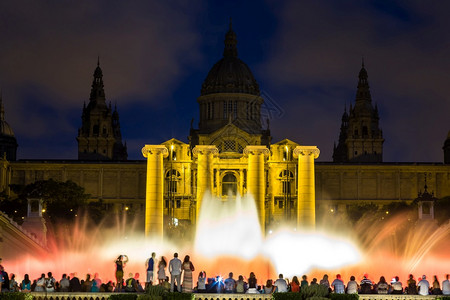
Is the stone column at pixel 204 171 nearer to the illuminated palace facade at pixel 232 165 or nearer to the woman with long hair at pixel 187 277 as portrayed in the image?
the illuminated palace facade at pixel 232 165

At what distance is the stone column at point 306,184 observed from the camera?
7912cm

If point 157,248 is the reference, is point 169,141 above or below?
above

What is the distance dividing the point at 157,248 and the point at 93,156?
98327 mm

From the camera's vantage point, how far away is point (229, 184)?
14150 centimetres

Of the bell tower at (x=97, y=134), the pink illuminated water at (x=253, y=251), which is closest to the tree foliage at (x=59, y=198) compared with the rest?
the pink illuminated water at (x=253, y=251)

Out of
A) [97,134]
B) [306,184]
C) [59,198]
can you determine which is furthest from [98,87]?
[306,184]

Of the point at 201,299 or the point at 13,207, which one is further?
the point at 13,207

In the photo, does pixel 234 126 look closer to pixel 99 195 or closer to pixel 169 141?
pixel 169 141

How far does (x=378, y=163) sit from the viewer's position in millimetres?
159375

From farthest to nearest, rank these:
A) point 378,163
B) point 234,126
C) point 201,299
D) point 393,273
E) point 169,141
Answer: point 378,163 < point 234,126 < point 169,141 < point 393,273 < point 201,299

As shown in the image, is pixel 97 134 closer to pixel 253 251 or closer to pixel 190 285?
pixel 253 251

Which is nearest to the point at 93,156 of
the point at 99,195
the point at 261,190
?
the point at 99,195

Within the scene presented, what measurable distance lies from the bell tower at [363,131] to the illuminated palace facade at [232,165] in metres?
0.17

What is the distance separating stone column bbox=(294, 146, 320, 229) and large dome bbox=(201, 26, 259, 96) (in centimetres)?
8740
